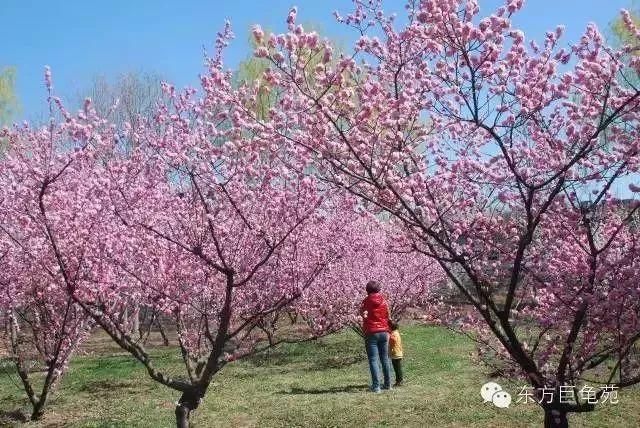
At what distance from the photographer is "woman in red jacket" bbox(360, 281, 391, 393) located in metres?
8.72

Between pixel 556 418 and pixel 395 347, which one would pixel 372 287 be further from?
pixel 556 418

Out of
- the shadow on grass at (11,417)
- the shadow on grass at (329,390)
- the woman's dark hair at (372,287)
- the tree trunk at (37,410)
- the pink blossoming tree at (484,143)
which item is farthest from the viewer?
the shadow on grass at (329,390)

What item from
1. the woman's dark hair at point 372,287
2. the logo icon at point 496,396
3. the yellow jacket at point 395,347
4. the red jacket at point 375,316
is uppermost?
the woman's dark hair at point 372,287

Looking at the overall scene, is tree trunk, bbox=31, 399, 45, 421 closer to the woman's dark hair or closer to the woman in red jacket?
the woman in red jacket

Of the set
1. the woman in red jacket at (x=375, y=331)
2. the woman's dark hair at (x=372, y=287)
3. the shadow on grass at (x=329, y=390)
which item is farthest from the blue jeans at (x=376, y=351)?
the woman's dark hair at (x=372, y=287)

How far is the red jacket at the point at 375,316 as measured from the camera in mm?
8719

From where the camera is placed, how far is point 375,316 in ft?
28.7

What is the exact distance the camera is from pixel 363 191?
499cm

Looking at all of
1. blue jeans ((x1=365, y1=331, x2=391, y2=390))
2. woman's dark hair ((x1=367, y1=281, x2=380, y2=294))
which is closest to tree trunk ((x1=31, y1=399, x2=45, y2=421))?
blue jeans ((x1=365, y1=331, x2=391, y2=390))

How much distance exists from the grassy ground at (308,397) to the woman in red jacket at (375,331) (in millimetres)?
402

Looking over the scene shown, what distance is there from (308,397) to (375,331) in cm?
137

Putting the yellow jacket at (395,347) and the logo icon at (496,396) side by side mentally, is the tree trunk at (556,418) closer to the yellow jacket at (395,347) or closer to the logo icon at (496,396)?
the logo icon at (496,396)

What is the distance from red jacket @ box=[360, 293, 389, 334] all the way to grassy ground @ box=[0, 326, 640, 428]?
0.94m

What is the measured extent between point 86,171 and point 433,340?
31.0 ft
